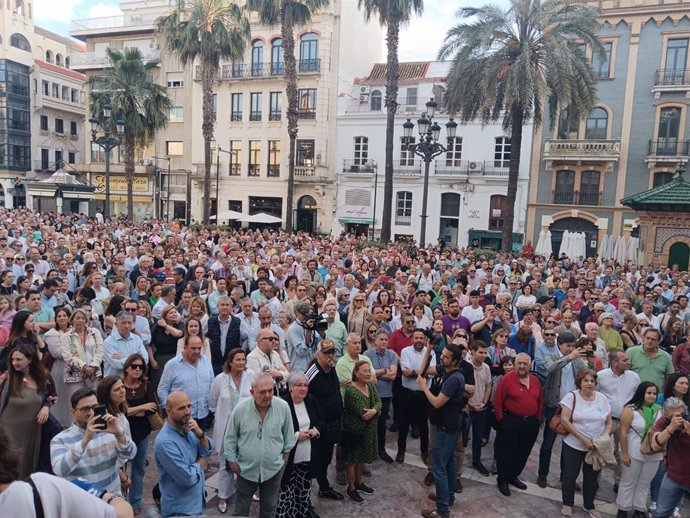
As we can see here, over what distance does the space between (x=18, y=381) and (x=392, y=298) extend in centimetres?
625

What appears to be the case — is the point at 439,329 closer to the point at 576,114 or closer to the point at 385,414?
the point at 385,414

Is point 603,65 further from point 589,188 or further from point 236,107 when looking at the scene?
point 236,107

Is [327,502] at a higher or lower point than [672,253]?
lower

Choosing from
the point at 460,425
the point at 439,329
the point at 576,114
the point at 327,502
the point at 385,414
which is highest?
the point at 576,114

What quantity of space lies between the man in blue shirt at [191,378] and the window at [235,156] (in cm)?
3407

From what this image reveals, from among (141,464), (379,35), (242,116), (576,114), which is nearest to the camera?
(141,464)

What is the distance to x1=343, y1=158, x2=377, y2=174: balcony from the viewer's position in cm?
3384

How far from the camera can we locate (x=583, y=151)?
29.2m

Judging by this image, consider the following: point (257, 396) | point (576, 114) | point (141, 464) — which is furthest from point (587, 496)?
point (576, 114)

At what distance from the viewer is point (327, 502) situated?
5.36 m

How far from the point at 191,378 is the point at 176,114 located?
3932 centimetres

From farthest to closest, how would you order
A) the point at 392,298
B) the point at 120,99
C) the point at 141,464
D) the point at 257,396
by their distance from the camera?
the point at 120,99 → the point at 392,298 → the point at 141,464 → the point at 257,396

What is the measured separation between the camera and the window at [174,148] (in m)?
40.5

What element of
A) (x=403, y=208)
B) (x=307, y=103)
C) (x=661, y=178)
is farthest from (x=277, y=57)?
(x=661, y=178)
